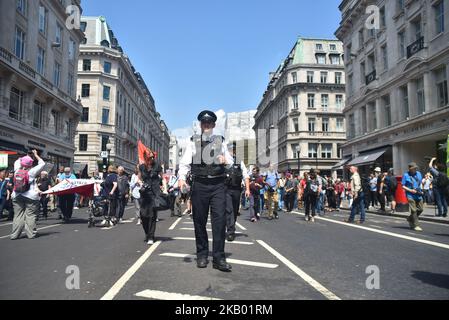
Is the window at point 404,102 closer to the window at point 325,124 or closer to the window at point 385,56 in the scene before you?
the window at point 385,56

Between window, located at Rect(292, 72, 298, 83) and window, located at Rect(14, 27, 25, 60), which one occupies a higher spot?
window, located at Rect(292, 72, 298, 83)

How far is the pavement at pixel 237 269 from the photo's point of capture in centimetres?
376

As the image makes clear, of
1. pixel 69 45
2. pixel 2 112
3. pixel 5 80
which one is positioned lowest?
pixel 2 112

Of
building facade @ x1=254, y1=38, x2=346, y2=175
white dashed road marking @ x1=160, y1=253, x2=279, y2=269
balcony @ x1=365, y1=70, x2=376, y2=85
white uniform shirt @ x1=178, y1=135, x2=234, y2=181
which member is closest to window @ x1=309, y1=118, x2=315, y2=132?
building facade @ x1=254, y1=38, x2=346, y2=175

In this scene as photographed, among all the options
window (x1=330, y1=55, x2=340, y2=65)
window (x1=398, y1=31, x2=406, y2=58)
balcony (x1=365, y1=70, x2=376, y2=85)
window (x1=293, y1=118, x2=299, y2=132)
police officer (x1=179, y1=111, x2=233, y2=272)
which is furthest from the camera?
window (x1=330, y1=55, x2=340, y2=65)

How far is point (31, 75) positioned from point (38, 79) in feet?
3.81

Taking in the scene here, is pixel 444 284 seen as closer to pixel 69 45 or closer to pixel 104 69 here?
pixel 69 45

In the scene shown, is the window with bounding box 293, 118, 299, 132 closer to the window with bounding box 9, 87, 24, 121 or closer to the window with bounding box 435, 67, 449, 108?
the window with bounding box 435, 67, 449, 108

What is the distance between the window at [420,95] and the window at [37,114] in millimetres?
27967

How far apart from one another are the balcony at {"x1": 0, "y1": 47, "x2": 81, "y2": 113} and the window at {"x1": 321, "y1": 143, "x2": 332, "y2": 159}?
1407 inches

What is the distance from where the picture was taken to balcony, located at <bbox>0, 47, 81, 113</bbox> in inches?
883

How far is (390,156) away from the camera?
89.5 feet

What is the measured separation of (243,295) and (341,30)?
3701 centimetres
